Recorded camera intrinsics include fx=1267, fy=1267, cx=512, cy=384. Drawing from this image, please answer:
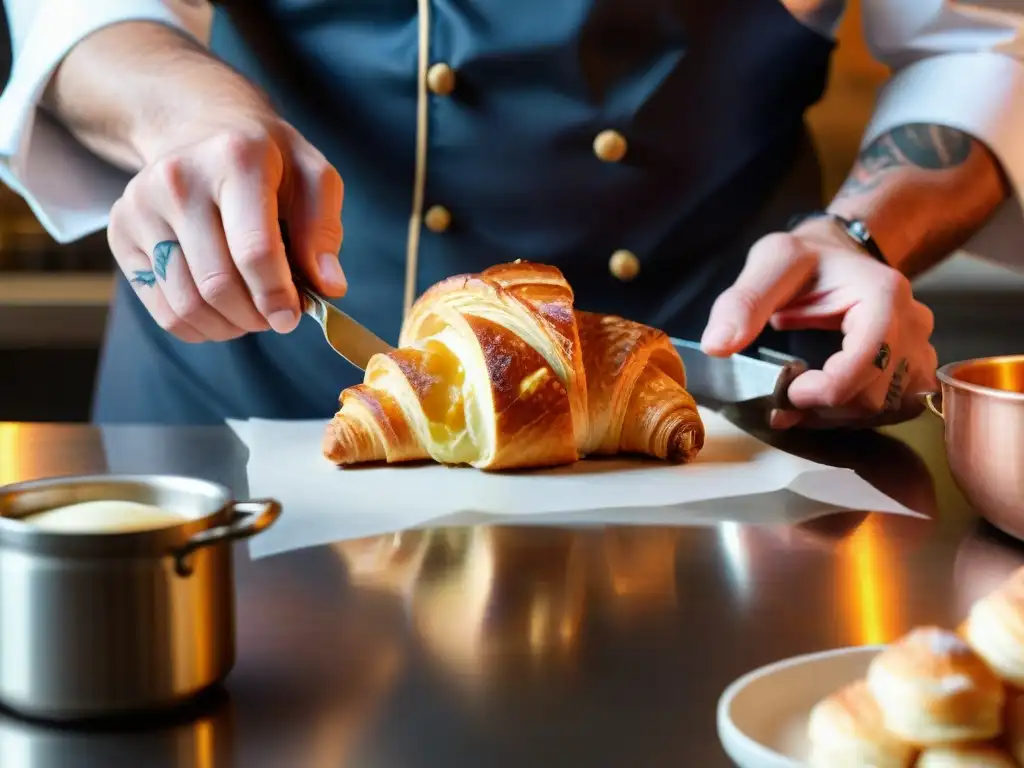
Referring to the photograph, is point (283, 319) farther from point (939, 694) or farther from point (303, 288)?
point (939, 694)

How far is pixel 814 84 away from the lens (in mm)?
1539

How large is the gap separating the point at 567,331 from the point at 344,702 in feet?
1.92

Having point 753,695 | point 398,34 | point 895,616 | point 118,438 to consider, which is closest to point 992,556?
point 895,616

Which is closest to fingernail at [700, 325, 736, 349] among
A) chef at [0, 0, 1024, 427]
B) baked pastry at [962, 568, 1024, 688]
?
chef at [0, 0, 1024, 427]

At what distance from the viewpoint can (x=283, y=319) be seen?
107 cm

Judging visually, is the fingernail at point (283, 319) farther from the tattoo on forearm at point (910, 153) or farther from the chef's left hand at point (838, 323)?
the tattoo on forearm at point (910, 153)

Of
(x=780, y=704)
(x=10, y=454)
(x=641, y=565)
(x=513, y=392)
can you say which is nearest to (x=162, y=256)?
(x=10, y=454)

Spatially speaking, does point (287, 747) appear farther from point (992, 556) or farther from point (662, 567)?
point (992, 556)

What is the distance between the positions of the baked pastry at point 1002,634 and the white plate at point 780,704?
8cm

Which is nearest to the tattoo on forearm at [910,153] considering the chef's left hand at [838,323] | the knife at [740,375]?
the chef's left hand at [838,323]

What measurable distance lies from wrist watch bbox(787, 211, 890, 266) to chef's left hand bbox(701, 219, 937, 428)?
0.06 m

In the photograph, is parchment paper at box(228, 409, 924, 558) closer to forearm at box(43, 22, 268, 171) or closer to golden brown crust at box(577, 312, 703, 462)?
golden brown crust at box(577, 312, 703, 462)

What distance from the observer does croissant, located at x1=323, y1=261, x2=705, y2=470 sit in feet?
3.55

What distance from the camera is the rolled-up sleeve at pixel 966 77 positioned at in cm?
144
